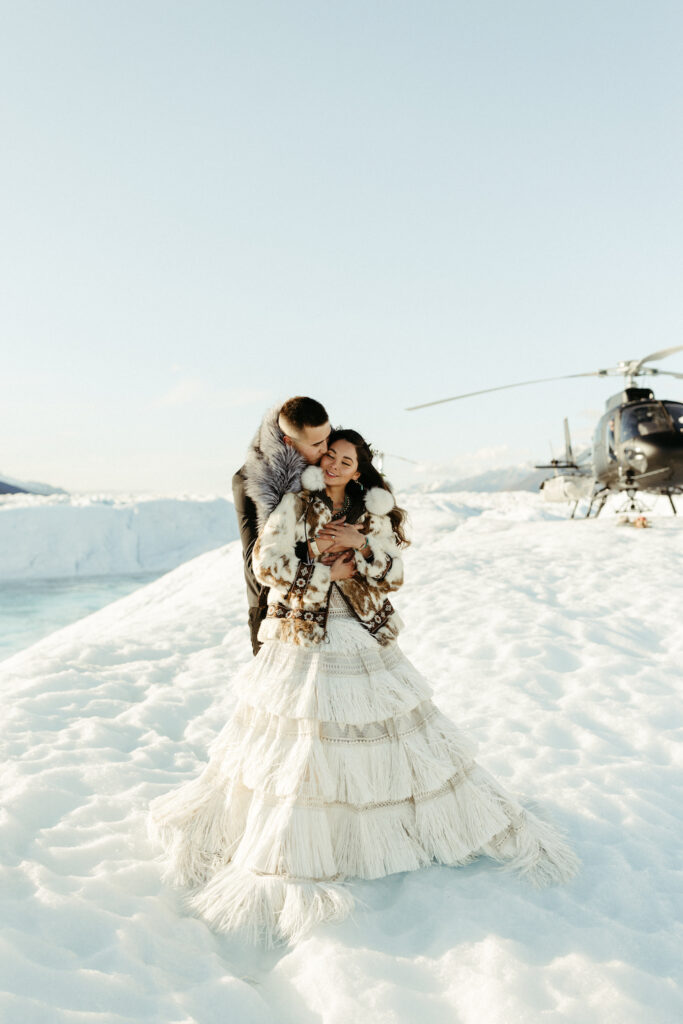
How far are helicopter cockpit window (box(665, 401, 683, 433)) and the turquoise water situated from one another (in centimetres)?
1588

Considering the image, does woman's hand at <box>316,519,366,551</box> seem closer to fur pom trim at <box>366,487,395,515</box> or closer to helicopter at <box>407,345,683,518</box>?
fur pom trim at <box>366,487,395,515</box>

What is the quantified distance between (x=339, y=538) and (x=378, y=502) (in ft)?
0.78

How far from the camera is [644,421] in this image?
13250 millimetres

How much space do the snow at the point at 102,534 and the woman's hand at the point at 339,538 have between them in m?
30.4

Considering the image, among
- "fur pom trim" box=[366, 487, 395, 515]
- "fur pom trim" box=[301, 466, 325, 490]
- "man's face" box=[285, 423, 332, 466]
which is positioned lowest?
"fur pom trim" box=[366, 487, 395, 515]

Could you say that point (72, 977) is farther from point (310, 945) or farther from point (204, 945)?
point (310, 945)

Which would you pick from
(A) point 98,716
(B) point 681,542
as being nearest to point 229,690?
(A) point 98,716

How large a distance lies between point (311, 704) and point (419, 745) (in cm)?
53

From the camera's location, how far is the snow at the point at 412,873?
2.14 m

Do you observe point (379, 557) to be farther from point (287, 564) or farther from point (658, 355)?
point (658, 355)

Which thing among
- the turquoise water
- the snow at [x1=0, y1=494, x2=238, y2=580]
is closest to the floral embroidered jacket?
the turquoise water

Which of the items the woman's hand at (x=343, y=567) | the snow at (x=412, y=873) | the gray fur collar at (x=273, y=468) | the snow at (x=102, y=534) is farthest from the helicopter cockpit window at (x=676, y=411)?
the snow at (x=102, y=534)

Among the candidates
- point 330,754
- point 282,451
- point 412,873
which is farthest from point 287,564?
point 412,873

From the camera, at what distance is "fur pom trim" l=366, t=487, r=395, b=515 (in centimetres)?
268
